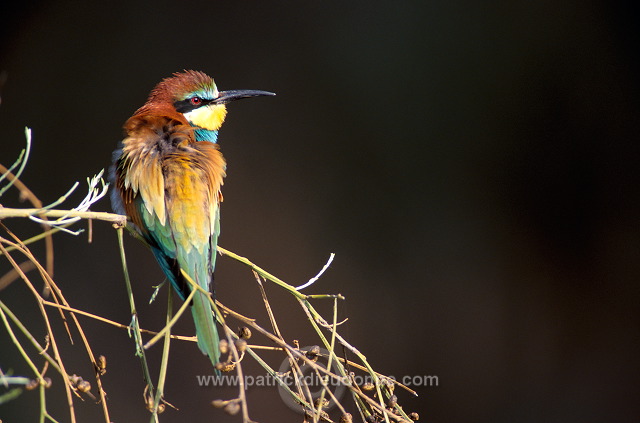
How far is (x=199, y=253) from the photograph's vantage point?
1.41m

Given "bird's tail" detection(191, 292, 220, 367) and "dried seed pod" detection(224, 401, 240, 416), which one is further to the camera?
"bird's tail" detection(191, 292, 220, 367)

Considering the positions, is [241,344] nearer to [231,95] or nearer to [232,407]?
[232,407]

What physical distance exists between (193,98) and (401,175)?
1.25m

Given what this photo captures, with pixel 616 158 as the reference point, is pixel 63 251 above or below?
below

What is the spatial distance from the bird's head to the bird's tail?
2.59 feet

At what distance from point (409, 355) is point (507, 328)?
1.31 feet

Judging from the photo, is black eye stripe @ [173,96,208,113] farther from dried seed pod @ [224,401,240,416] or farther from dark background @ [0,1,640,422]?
dried seed pod @ [224,401,240,416]

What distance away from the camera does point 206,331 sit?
3.99 feet

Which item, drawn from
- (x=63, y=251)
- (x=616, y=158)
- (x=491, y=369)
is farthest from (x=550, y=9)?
(x=63, y=251)

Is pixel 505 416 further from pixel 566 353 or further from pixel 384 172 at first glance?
pixel 384 172

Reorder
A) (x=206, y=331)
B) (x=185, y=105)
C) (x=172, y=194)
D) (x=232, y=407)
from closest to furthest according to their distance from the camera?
(x=232, y=407) → (x=206, y=331) → (x=172, y=194) → (x=185, y=105)

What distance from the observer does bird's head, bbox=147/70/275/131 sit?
6.29 ft

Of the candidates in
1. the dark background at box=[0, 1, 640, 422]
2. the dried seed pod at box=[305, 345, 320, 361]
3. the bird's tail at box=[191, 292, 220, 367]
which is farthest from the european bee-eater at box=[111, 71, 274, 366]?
the dark background at box=[0, 1, 640, 422]

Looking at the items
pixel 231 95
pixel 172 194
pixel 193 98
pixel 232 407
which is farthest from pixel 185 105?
pixel 232 407
